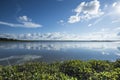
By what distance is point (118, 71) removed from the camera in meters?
8.12

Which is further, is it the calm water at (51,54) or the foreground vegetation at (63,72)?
the calm water at (51,54)

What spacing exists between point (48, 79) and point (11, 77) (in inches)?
70.7

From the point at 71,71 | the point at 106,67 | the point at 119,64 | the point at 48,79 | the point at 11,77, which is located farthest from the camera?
the point at 119,64

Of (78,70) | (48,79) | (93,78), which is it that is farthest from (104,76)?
(48,79)

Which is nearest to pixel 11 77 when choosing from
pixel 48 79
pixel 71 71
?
pixel 48 79

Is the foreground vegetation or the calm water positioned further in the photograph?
the calm water

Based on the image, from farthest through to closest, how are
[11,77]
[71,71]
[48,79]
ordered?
[71,71] < [11,77] < [48,79]

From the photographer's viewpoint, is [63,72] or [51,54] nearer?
[63,72]

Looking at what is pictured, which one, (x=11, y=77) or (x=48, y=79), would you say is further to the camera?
(x=11, y=77)

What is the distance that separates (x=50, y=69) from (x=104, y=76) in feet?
9.84

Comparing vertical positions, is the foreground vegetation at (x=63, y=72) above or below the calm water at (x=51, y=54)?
above

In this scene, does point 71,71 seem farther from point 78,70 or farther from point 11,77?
point 11,77

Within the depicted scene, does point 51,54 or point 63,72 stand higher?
point 63,72

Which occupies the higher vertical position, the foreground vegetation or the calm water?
the foreground vegetation
